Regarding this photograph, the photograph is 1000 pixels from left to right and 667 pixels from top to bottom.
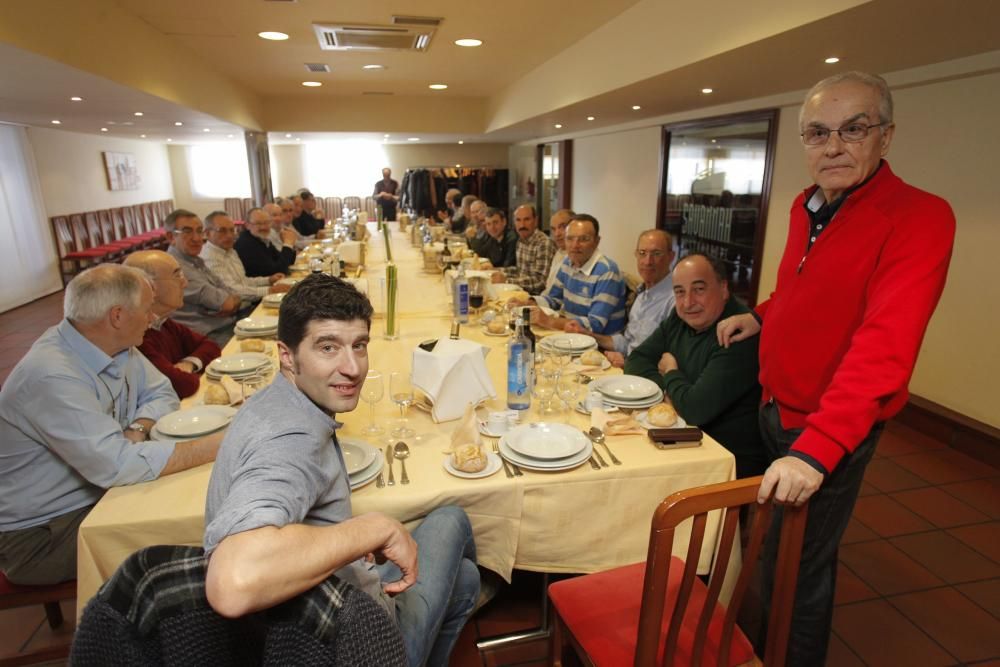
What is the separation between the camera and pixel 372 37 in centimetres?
414

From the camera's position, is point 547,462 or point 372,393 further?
point 372,393

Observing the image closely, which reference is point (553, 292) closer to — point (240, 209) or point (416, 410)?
point (416, 410)

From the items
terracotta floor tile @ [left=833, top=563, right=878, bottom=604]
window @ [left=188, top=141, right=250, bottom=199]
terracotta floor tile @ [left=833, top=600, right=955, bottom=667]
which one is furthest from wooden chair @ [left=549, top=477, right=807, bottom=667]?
window @ [left=188, top=141, right=250, bottom=199]

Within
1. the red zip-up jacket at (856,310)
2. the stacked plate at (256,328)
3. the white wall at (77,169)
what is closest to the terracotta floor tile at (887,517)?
the red zip-up jacket at (856,310)

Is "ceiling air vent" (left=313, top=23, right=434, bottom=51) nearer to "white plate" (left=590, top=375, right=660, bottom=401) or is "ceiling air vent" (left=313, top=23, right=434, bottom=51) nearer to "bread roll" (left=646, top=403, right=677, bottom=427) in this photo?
"white plate" (left=590, top=375, right=660, bottom=401)

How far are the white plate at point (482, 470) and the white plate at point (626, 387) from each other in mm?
553

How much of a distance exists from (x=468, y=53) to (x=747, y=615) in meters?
4.75

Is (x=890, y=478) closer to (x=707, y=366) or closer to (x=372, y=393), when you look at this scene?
(x=707, y=366)

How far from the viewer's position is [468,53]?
16.5ft

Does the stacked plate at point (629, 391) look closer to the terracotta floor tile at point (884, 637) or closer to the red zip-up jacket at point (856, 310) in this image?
the red zip-up jacket at point (856, 310)

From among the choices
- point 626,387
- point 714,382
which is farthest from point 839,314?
point 626,387

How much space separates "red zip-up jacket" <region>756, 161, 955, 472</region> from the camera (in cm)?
119

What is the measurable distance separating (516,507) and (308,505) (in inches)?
27.8

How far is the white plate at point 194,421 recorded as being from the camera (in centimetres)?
172
